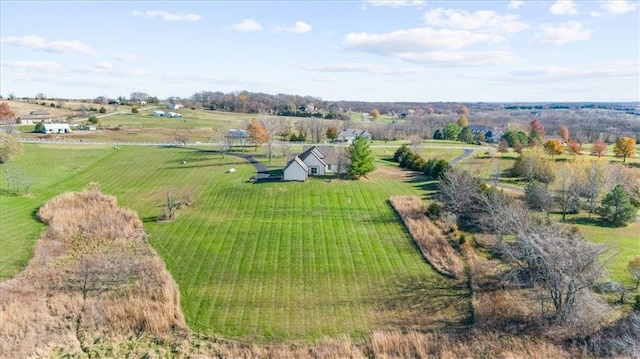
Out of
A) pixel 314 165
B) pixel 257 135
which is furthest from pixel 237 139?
pixel 314 165

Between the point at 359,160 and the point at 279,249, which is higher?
the point at 359,160

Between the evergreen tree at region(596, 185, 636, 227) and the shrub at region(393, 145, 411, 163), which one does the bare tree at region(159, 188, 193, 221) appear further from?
the evergreen tree at region(596, 185, 636, 227)

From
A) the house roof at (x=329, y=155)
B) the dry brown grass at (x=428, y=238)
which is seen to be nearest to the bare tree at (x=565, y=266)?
the dry brown grass at (x=428, y=238)

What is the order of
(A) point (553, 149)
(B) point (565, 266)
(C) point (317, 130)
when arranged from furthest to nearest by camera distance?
(C) point (317, 130) < (A) point (553, 149) < (B) point (565, 266)

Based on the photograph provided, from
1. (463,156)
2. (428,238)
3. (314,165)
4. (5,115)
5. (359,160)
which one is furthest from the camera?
(5,115)

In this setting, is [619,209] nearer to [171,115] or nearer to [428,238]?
[428,238]

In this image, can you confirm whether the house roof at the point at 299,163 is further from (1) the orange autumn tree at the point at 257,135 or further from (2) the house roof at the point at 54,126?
(2) the house roof at the point at 54,126

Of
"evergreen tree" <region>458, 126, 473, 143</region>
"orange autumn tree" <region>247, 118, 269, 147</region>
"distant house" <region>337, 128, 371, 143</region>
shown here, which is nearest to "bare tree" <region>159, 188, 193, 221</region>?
"orange autumn tree" <region>247, 118, 269, 147</region>

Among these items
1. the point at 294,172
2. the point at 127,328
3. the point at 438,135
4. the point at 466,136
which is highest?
the point at 466,136

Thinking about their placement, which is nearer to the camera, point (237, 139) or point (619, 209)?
point (619, 209)
